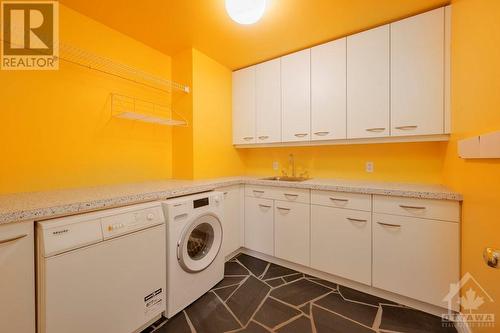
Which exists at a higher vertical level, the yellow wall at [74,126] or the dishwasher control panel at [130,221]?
the yellow wall at [74,126]

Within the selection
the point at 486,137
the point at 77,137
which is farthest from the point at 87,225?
the point at 486,137

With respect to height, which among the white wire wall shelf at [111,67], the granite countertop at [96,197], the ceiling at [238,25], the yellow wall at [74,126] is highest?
the ceiling at [238,25]

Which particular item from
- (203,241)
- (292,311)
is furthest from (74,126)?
(292,311)

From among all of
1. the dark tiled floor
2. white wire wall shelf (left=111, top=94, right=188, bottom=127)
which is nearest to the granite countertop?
white wire wall shelf (left=111, top=94, right=188, bottom=127)

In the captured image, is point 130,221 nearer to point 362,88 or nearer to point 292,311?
point 292,311

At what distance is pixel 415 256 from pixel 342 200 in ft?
1.92

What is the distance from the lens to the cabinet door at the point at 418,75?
1.53 m

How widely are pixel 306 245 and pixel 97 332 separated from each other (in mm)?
1557

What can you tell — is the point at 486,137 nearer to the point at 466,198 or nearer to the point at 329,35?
the point at 466,198

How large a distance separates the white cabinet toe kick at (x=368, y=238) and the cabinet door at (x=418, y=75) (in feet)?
2.06

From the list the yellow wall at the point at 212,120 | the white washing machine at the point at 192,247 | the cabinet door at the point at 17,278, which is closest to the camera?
the cabinet door at the point at 17,278

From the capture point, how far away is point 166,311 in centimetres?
138

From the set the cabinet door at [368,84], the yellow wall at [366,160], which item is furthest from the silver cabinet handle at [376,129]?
the yellow wall at [366,160]

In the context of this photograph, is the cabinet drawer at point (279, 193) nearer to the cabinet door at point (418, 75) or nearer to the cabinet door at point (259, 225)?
the cabinet door at point (259, 225)
